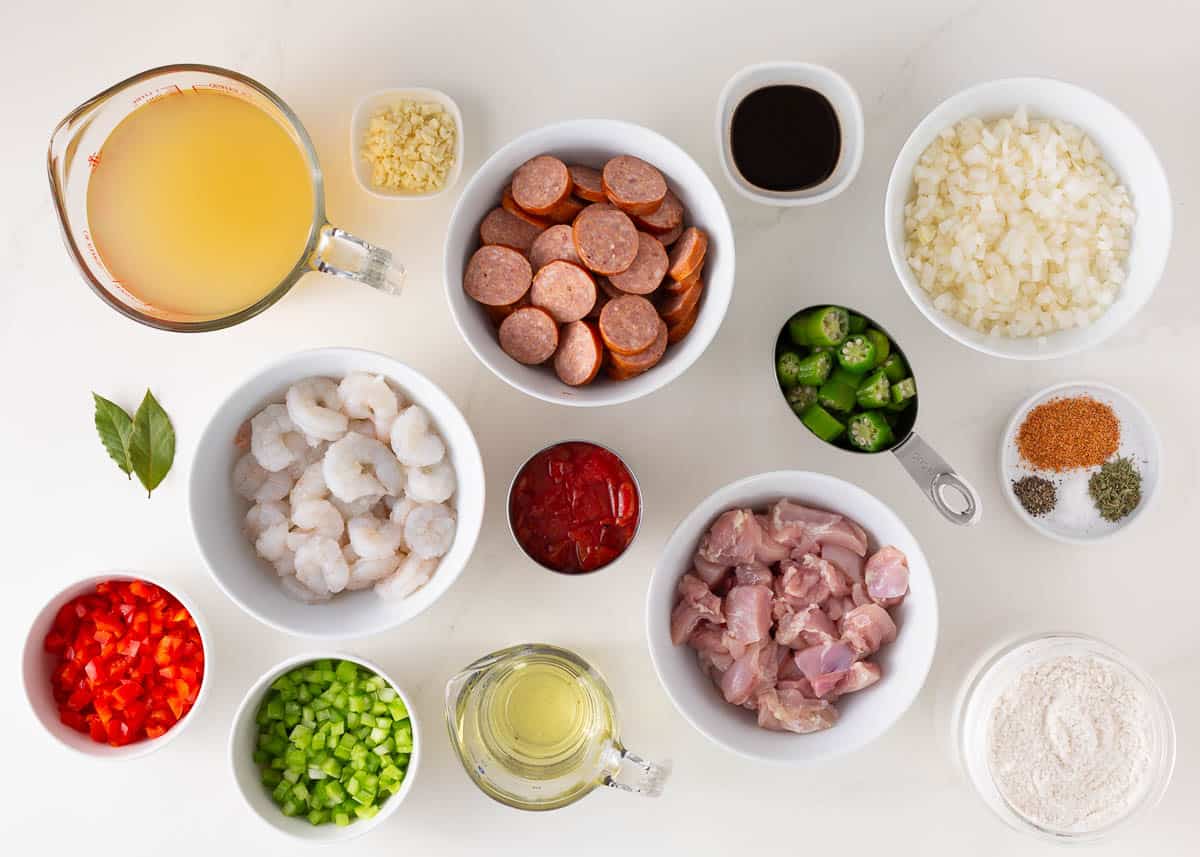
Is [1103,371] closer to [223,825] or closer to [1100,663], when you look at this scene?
[1100,663]

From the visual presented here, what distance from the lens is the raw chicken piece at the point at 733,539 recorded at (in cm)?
182

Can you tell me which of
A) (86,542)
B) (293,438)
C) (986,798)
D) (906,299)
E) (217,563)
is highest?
(906,299)

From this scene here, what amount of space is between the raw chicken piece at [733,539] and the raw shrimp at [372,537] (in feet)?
2.04

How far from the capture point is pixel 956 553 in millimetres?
2062

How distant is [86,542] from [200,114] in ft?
3.24

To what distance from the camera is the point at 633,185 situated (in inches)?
70.3

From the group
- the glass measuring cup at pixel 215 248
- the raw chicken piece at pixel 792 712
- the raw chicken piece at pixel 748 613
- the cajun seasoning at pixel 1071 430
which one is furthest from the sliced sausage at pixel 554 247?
the cajun seasoning at pixel 1071 430

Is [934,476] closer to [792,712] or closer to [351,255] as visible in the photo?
[792,712]

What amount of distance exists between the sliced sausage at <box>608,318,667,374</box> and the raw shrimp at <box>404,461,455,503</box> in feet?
1.35

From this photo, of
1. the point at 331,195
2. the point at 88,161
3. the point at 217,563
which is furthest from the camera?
the point at 331,195

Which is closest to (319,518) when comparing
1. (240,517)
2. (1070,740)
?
(240,517)

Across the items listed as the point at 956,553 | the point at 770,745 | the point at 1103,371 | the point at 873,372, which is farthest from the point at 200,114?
the point at 1103,371

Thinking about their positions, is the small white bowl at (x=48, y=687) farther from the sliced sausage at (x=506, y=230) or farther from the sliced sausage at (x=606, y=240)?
the sliced sausage at (x=606, y=240)

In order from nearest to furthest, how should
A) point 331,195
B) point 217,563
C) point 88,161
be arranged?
1. point 217,563
2. point 88,161
3. point 331,195
